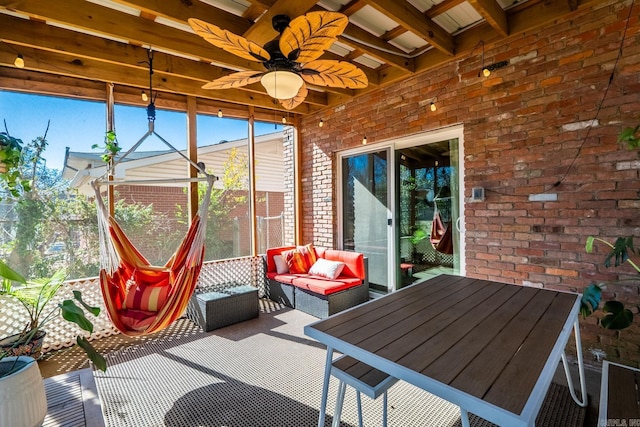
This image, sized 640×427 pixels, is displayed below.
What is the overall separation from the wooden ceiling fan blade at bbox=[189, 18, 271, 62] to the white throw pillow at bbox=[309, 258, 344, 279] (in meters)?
2.53

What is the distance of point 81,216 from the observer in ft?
11.1

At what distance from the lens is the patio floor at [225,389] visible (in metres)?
1.88

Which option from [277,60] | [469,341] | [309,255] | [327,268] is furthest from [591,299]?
[309,255]

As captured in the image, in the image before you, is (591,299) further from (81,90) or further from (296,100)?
(81,90)

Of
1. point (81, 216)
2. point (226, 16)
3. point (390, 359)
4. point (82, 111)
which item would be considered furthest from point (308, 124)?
point (390, 359)

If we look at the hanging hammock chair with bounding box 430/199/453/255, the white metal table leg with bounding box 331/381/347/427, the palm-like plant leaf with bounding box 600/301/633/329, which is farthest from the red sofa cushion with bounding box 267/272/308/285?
the palm-like plant leaf with bounding box 600/301/633/329

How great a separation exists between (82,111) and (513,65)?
441 cm

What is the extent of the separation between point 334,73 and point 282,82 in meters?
0.43

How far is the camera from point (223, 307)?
3.40m

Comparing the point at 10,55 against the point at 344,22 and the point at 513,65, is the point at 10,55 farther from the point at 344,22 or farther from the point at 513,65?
the point at 513,65

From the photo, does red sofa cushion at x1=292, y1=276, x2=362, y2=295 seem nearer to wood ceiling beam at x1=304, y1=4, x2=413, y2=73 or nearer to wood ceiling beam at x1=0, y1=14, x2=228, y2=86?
wood ceiling beam at x1=304, y1=4, x2=413, y2=73

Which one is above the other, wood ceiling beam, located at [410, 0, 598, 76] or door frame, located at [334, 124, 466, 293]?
wood ceiling beam, located at [410, 0, 598, 76]

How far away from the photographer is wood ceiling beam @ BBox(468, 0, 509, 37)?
2.35 m

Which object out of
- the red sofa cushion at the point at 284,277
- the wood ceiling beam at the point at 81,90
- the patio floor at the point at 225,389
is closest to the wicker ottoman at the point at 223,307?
the patio floor at the point at 225,389
